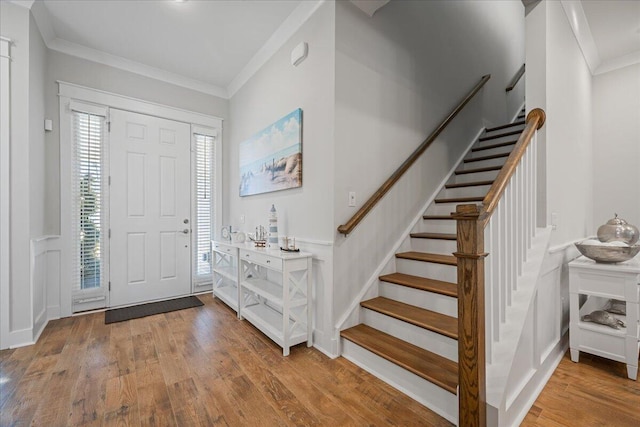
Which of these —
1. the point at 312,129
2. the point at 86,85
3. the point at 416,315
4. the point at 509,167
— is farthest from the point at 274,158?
the point at 86,85

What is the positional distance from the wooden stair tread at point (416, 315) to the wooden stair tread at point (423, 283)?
0.53 ft

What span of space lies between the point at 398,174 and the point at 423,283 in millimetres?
996

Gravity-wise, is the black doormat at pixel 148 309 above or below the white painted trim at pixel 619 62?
below

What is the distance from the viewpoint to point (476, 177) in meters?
3.30

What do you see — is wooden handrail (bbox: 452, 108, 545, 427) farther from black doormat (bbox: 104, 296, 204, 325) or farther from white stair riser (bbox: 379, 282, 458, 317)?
black doormat (bbox: 104, 296, 204, 325)

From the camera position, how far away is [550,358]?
2061mm

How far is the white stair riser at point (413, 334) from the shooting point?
1.82 metres

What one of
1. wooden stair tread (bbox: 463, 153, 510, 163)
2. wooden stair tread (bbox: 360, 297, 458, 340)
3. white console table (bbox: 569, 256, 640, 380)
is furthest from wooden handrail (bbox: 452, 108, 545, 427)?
wooden stair tread (bbox: 463, 153, 510, 163)

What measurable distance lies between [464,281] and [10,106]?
3.72 meters

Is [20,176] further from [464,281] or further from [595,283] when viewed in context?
[595,283]

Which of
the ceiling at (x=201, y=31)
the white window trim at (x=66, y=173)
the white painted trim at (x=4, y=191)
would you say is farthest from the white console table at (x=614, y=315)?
the white window trim at (x=66, y=173)

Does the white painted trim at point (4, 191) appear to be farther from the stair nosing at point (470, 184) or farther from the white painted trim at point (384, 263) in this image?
the stair nosing at point (470, 184)

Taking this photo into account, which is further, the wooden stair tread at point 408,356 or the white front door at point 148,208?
the white front door at point 148,208

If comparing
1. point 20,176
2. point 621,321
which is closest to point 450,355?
point 621,321
